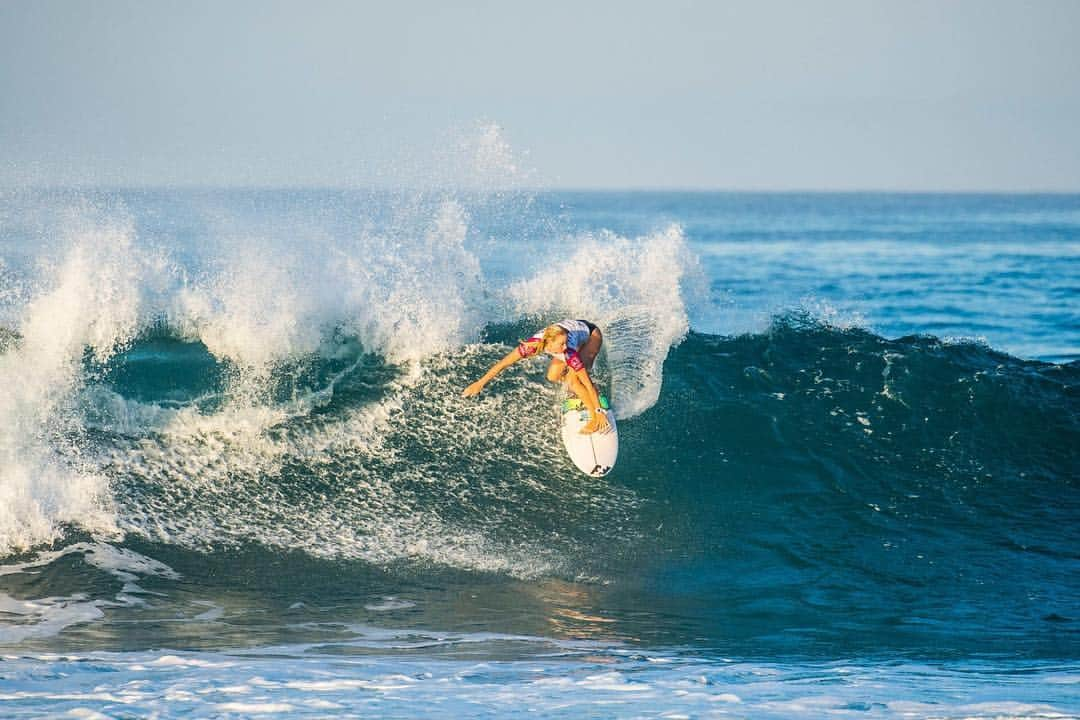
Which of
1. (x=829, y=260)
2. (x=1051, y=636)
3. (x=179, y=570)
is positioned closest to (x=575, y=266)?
(x=179, y=570)

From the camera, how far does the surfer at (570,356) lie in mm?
8578

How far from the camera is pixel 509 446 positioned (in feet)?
31.5

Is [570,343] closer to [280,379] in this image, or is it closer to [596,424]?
Answer: [596,424]

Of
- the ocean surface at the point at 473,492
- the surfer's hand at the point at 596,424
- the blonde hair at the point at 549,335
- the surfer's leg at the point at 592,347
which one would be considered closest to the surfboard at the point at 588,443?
the surfer's hand at the point at 596,424

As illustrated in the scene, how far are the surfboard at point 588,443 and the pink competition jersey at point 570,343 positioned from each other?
0.44 m

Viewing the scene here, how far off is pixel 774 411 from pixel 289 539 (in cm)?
458

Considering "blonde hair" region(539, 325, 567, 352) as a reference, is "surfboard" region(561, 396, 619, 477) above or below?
below

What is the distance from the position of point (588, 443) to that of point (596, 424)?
0.16 metres

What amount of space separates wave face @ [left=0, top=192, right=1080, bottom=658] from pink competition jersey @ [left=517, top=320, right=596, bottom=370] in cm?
102

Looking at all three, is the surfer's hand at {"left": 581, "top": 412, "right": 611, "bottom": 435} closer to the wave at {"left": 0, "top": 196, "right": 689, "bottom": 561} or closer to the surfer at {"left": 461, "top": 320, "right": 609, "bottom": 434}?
the surfer at {"left": 461, "top": 320, "right": 609, "bottom": 434}

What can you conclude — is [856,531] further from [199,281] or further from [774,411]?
[199,281]

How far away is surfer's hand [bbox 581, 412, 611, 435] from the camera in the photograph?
8961mm

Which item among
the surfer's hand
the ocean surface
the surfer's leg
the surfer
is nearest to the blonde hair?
the surfer

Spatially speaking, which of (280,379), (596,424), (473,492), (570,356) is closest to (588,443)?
(596,424)
